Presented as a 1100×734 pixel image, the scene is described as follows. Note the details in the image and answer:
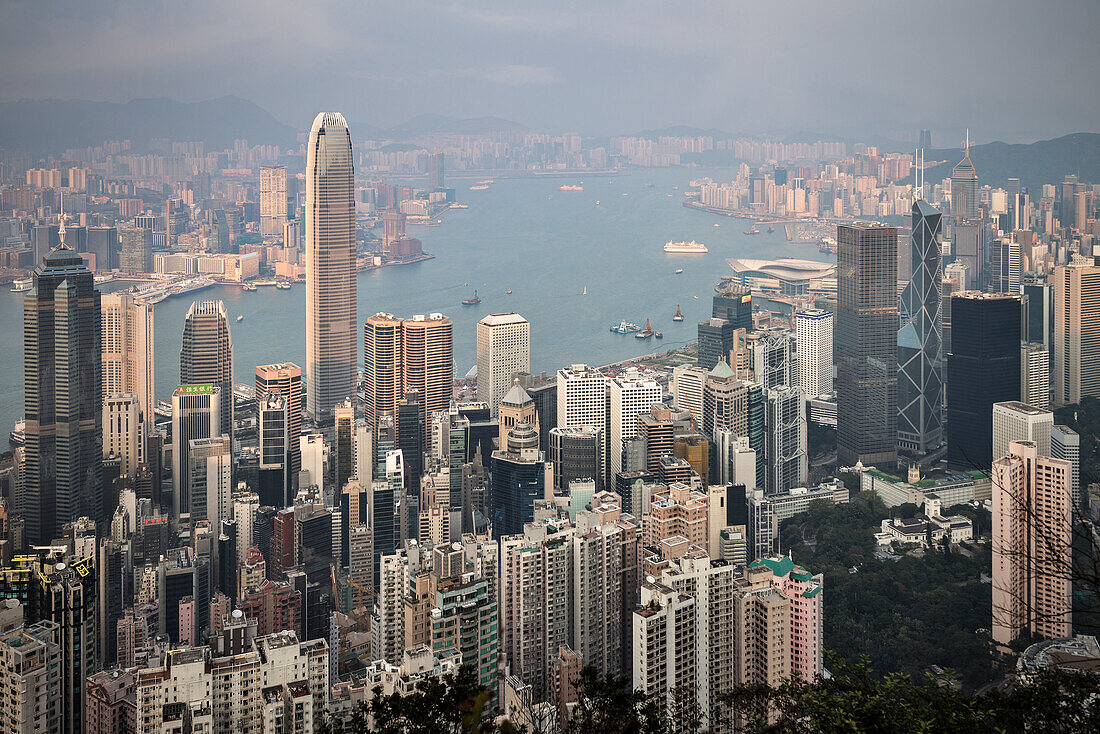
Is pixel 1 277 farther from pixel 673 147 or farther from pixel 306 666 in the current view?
pixel 673 147

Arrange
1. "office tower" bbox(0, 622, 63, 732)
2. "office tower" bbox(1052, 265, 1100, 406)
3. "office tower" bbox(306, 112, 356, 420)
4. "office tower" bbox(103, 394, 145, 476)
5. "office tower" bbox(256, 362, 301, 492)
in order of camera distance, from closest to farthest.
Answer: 1. "office tower" bbox(0, 622, 63, 732)
2. "office tower" bbox(103, 394, 145, 476)
3. "office tower" bbox(256, 362, 301, 492)
4. "office tower" bbox(1052, 265, 1100, 406)
5. "office tower" bbox(306, 112, 356, 420)

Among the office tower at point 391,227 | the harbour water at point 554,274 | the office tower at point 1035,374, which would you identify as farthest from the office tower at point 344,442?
the office tower at point 1035,374

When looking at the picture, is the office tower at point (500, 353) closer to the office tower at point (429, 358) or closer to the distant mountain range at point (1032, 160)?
the office tower at point (429, 358)

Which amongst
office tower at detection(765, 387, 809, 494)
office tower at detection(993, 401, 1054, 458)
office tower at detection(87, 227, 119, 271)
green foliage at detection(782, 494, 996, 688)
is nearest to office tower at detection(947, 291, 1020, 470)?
office tower at detection(993, 401, 1054, 458)

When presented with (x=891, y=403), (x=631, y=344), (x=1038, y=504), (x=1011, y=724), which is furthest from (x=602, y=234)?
(x=1011, y=724)

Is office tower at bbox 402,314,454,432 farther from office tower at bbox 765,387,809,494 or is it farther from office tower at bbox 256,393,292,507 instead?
office tower at bbox 765,387,809,494

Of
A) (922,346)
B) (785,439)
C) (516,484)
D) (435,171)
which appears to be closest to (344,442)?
(516,484)
